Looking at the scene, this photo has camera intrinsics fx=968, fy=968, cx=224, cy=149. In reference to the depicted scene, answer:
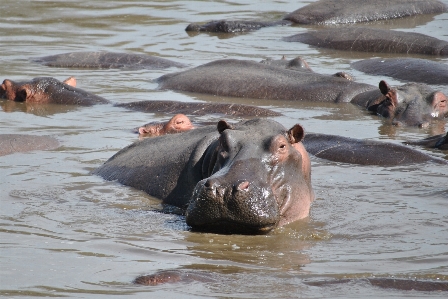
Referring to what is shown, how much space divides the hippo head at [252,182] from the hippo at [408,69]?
6039mm

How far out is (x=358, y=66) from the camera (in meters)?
13.5

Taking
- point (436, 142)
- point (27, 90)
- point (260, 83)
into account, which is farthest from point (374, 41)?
point (436, 142)

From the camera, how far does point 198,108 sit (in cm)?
1022

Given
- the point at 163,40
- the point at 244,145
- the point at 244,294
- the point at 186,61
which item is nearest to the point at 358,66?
the point at 186,61

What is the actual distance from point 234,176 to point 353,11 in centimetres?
1172

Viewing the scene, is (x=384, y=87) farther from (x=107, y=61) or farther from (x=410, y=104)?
(x=107, y=61)

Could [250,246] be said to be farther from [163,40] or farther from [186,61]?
[163,40]

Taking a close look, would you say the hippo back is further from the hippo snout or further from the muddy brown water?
the hippo snout

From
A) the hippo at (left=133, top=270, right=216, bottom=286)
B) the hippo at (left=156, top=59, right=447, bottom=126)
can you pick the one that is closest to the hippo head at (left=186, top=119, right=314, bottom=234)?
the hippo at (left=133, top=270, right=216, bottom=286)

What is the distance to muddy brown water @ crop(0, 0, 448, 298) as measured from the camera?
463 cm

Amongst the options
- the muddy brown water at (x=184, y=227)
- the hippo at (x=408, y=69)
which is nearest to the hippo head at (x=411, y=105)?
the muddy brown water at (x=184, y=227)

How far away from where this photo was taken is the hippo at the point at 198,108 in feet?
33.0

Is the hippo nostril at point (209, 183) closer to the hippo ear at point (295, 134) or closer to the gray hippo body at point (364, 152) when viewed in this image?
the hippo ear at point (295, 134)

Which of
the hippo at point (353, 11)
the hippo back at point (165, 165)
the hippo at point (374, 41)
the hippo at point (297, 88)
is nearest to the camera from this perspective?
the hippo back at point (165, 165)
